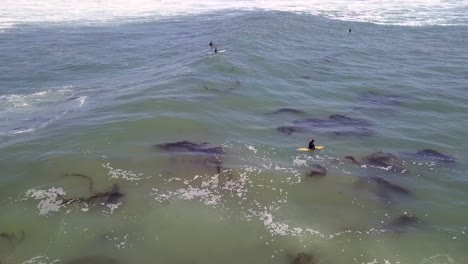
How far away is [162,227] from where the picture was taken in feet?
47.4

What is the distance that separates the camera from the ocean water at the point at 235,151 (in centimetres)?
1384

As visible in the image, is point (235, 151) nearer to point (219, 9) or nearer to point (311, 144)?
point (311, 144)

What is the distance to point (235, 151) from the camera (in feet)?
62.1

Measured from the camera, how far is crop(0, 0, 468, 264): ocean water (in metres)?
13.8

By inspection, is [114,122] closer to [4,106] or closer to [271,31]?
[4,106]

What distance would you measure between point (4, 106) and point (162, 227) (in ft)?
49.9

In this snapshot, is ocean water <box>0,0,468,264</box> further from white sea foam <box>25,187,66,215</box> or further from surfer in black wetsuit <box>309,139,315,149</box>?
surfer in black wetsuit <box>309,139,315,149</box>

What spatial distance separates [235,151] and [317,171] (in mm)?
3540

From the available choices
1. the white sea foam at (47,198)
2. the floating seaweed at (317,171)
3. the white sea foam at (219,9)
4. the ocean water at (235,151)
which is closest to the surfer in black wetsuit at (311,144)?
the ocean water at (235,151)

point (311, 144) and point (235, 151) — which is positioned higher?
point (311, 144)

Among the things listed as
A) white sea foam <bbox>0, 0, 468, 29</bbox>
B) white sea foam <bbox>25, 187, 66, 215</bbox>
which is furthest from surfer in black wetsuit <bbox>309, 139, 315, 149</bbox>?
white sea foam <bbox>0, 0, 468, 29</bbox>

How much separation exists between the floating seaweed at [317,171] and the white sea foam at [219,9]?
113 ft

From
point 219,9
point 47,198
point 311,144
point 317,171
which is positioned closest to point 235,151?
point 311,144

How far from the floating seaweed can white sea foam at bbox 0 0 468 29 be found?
1361 inches
